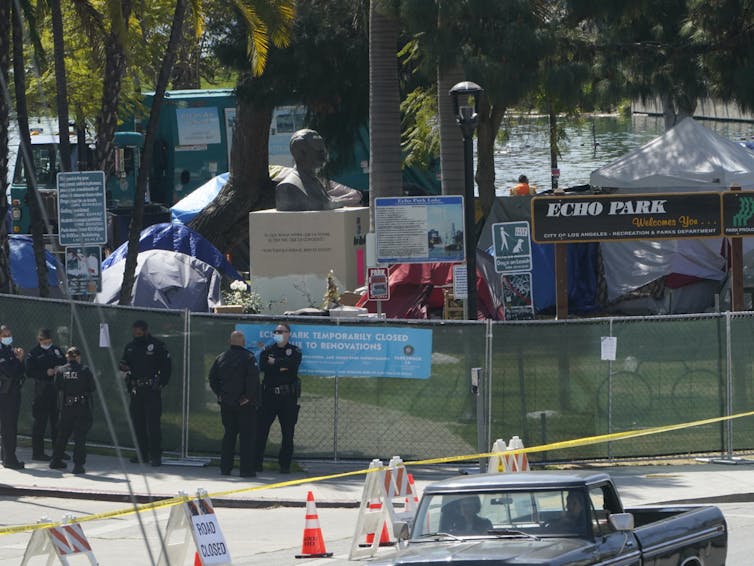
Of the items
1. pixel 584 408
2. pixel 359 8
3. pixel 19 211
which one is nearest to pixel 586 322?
pixel 584 408

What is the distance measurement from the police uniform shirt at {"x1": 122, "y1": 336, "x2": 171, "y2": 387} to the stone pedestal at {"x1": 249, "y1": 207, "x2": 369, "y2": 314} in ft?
28.6

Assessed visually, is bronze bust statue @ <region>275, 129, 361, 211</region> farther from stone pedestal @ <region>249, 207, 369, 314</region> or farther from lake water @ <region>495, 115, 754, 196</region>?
lake water @ <region>495, 115, 754, 196</region>

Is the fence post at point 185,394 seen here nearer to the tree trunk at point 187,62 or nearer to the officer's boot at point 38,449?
the officer's boot at point 38,449

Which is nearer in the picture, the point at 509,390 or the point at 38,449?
the point at 509,390

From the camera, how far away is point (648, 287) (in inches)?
1114

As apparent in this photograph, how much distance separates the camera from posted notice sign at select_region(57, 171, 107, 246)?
56.5 ft

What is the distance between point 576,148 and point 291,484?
206ft

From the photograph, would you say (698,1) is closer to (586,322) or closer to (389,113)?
(389,113)

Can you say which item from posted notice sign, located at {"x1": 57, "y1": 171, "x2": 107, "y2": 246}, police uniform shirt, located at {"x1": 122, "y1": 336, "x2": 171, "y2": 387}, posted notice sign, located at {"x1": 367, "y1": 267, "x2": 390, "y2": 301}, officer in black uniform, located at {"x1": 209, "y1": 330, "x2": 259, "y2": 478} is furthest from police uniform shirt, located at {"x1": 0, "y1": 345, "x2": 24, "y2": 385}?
posted notice sign, located at {"x1": 367, "y1": 267, "x2": 390, "y2": 301}

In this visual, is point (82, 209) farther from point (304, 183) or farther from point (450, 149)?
point (450, 149)

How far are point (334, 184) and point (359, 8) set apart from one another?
10552mm

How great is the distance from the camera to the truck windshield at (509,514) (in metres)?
8.41

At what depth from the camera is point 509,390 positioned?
17031 mm

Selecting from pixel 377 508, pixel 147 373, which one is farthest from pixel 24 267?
pixel 377 508
